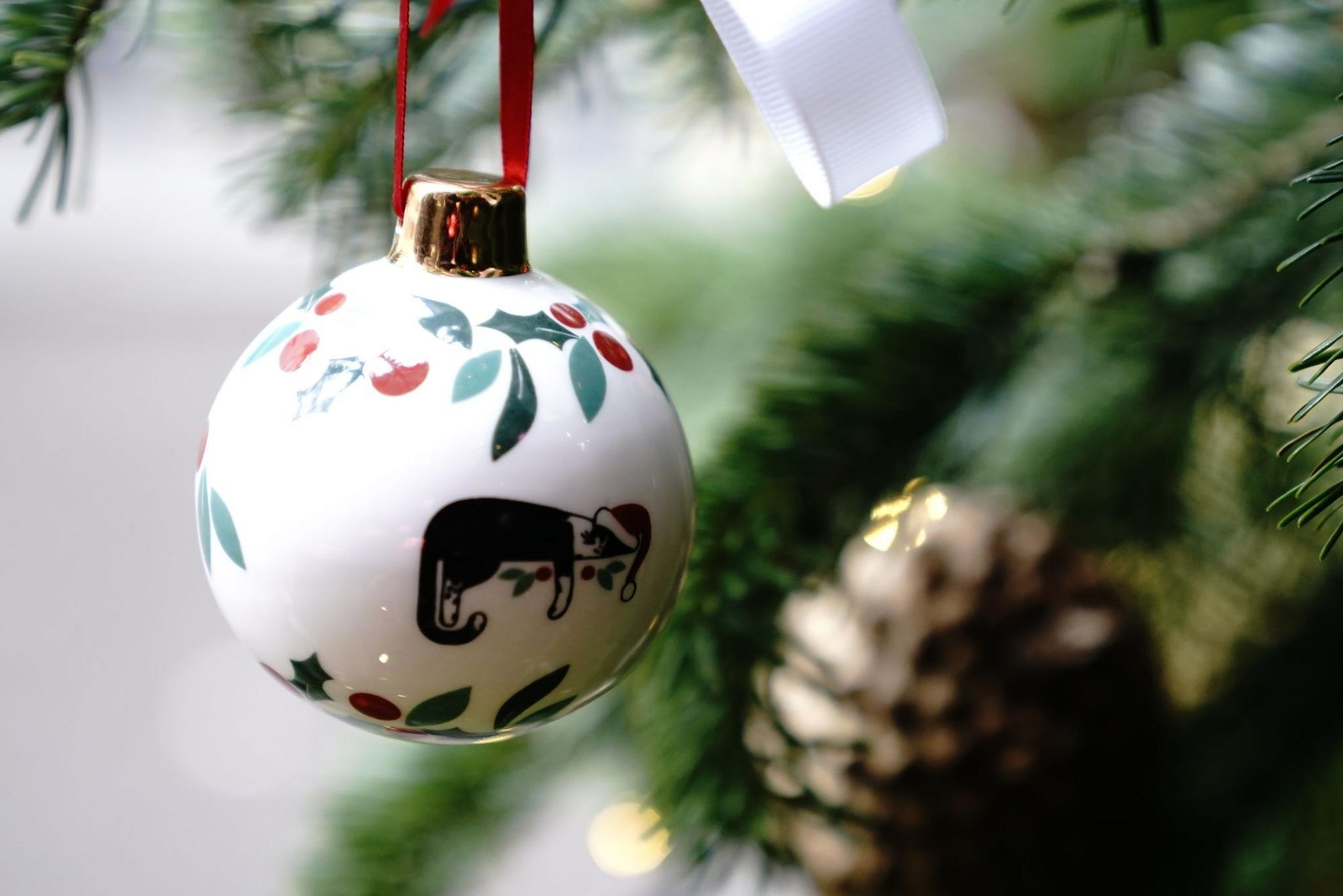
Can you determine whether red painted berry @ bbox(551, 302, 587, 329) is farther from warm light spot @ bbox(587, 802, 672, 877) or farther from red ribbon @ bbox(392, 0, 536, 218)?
warm light spot @ bbox(587, 802, 672, 877)

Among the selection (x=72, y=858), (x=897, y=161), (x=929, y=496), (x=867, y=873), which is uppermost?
(x=897, y=161)

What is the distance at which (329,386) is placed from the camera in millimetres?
258

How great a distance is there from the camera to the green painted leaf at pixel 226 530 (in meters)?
0.27

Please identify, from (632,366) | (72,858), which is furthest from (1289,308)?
(72,858)

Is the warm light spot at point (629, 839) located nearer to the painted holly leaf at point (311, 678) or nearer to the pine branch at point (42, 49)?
the painted holly leaf at point (311, 678)

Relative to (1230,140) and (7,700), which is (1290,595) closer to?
(1230,140)

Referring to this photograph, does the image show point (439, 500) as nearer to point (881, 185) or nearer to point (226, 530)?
point (226, 530)

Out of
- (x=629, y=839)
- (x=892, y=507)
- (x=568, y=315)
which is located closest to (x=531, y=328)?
(x=568, y=315)

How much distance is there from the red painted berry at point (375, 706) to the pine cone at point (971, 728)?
131 millimetres

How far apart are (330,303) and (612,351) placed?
0.06 meters

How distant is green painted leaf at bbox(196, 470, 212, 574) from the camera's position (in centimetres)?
27

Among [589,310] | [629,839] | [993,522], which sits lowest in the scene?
[629,839]

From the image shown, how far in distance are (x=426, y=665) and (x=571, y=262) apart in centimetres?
25

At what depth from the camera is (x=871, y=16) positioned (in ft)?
0.85
